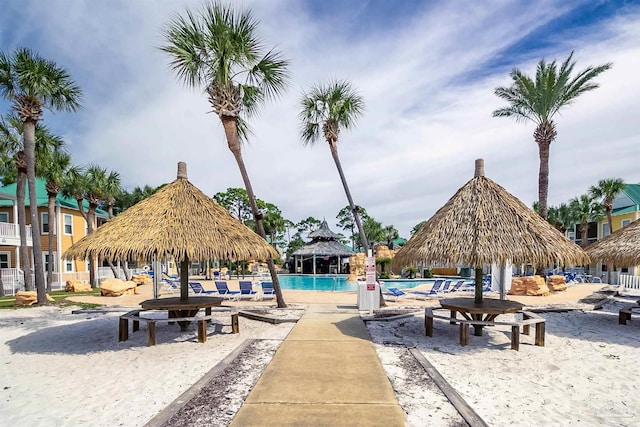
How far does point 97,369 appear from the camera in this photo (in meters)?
6.52

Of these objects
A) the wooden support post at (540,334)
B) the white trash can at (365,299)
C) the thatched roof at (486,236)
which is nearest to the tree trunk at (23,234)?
the white trash can at (365,299)

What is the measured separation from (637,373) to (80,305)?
1781cm

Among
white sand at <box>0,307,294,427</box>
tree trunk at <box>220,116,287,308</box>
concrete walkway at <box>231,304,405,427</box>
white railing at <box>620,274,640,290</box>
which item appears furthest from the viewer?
white railing at <box>620,274,640,290</box>

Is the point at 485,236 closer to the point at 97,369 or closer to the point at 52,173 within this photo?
the point at 97,369

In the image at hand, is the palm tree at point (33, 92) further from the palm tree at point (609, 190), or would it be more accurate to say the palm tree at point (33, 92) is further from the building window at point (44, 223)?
the palm tree at point (609, 190)

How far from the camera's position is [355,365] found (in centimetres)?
637

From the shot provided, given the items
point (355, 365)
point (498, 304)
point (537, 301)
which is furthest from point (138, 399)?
point (537, 301)

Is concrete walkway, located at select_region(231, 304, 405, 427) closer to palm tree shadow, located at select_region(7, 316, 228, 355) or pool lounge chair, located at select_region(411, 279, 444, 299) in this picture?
palm tree shadow, located at select_region(7, 316, 228, 355)

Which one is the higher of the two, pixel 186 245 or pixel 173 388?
pixel 186 245

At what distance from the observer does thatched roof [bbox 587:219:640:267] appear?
10120mm

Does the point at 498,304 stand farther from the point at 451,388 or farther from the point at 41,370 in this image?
the point at 41,370

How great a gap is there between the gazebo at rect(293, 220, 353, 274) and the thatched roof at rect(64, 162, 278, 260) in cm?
3070

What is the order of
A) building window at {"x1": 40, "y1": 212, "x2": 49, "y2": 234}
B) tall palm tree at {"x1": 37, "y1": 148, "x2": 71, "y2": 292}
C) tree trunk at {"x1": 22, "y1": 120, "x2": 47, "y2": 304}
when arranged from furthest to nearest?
building window at {"x1": 40, "y1": 212, "x2": 49, "y2": 234} → tall palm tree at {"x1": 37, "y1": 148, "x2": 71, "y2": 292} → tree trunk at {"x1": 22, "y1": 120, "x2": 47, "y2": 304}

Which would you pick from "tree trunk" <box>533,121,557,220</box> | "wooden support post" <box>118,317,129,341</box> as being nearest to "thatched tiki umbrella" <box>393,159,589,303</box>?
"wooden support post" <box>118,317,129,341</box>
